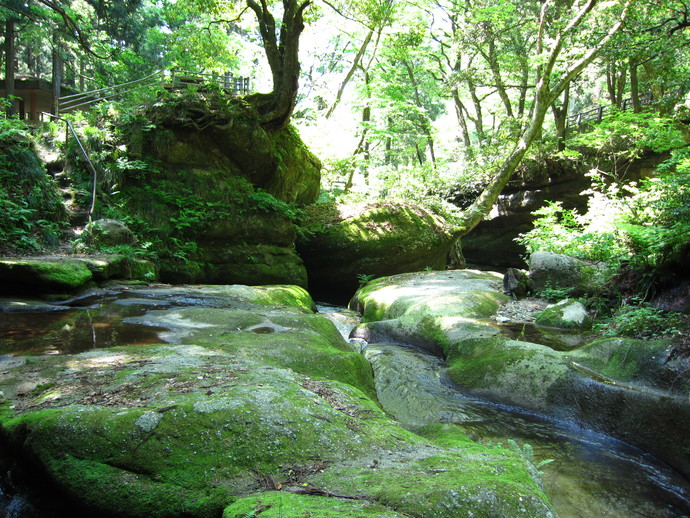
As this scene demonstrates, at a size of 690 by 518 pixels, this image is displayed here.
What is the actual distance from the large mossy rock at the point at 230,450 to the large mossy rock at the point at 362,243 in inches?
397

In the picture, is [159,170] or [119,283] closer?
[119,283]

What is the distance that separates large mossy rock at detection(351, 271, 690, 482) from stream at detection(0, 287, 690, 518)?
177 mm

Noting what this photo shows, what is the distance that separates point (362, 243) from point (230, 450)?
37.6 ft

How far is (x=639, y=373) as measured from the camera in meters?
5.25

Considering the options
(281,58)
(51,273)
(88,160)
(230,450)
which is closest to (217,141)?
(281,58)

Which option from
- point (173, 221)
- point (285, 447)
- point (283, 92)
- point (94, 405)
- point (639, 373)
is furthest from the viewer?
point (283, 92)

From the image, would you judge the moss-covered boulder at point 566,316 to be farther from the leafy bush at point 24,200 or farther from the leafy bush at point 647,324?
the leafy bush at point 24,200

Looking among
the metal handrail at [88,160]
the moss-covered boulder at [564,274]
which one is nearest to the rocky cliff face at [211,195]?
the metal handrail at [88,160]

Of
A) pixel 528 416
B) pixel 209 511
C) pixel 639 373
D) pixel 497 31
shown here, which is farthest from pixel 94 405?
pixel 497 31

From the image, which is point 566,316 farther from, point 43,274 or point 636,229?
point 43,274

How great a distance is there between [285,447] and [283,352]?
2222mm

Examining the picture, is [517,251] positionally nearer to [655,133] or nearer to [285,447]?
[655,133]

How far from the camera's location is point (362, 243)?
1377 cm

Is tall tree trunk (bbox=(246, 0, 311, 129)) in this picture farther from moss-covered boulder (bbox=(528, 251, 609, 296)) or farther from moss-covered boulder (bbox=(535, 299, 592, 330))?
moss-covered boulder (bbox=(535, 299, 592, 330))
